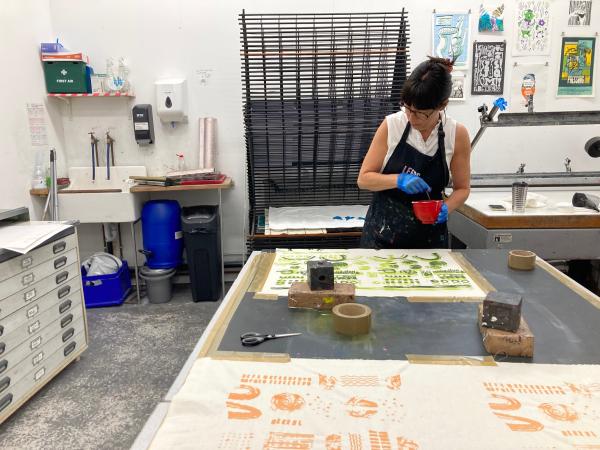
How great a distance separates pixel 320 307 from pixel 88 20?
3.51 metres


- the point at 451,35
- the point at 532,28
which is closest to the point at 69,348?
the point at 451,35

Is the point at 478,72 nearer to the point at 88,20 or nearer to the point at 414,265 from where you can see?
the point at 414,265

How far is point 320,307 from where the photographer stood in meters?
1.42

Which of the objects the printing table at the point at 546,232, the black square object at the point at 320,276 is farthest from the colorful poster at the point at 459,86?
the black square object at the point at 320,276

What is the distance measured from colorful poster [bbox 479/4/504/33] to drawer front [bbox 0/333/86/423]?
148 inches

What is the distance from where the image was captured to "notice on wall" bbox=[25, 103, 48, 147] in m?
3.51

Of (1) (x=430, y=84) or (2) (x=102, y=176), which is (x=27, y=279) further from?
(1) (x=430, y=84)

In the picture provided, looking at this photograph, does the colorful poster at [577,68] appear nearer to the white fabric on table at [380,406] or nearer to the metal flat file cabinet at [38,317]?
the white fabric on table at [380,406]

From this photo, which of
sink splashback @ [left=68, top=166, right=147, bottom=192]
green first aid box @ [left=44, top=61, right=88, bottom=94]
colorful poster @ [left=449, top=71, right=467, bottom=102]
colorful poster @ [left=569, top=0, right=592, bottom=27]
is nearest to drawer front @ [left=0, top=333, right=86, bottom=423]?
sink splashback @ [left=68, top=166, right=147, bottom=192]

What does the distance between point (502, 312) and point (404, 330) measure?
0.26 metres

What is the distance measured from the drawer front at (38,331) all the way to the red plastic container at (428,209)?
1.96m

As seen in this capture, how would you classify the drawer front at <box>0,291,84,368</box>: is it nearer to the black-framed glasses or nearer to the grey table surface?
the grey table surface

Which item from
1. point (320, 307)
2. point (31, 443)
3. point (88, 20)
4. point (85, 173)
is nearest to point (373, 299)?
point (320, 307)

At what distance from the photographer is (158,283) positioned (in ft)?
12.5
